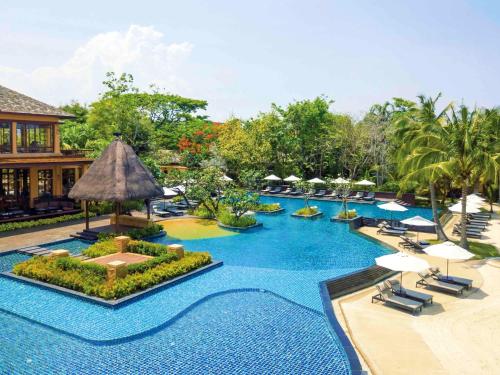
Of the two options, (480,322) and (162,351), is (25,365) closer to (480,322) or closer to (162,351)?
(162,351)

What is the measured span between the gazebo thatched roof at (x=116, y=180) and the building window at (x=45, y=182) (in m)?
8.77

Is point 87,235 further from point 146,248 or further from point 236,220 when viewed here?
point 236,220

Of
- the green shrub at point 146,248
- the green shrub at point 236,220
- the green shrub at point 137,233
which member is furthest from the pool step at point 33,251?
the green shrub at point 236,220

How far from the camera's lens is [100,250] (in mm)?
19500

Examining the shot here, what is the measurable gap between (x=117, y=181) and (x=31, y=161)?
8022mm

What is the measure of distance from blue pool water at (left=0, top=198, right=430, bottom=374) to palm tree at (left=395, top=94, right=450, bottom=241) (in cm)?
693

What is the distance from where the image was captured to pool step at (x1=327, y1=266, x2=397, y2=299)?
642 inches

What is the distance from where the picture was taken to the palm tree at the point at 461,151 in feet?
68.4

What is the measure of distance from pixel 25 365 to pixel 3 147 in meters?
21.6

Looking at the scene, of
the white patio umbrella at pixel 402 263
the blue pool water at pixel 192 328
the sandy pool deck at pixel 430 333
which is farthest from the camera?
the white patio umbrella at pixel 402 263

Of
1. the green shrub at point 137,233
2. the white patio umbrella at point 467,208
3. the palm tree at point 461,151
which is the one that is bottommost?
the green shrub at point 137,233

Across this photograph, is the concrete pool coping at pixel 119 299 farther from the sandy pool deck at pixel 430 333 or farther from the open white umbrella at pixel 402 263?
the open white umbrella at pixel 402 263

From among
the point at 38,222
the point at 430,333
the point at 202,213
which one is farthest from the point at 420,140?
the point at 38,222

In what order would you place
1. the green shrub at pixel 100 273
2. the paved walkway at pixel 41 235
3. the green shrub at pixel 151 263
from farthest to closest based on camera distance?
the paved walkway at pixel 41 235
the green shrub at pixel 151 263
the green shrub at pixel 100 273
